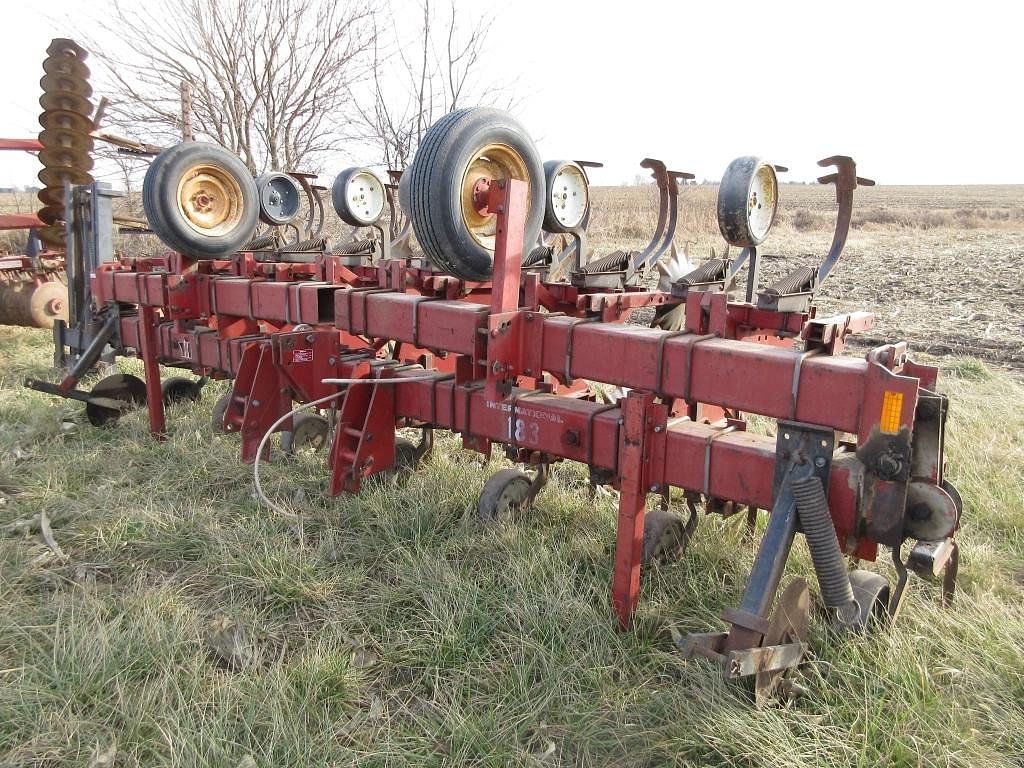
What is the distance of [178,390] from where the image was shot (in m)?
6.64

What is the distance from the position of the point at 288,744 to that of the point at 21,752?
32.2 inches

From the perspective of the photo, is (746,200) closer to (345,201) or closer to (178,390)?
(345,201)

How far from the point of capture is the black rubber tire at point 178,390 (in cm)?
655

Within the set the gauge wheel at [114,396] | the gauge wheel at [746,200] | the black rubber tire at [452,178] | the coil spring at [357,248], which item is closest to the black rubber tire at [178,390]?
the gauge wheel at [114,396]

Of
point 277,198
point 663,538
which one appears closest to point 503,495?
point 663,538

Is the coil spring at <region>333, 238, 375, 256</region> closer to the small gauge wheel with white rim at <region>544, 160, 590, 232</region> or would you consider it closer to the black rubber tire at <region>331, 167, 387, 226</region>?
the black rubber tire at <region>331, 167, 387, 226</region>

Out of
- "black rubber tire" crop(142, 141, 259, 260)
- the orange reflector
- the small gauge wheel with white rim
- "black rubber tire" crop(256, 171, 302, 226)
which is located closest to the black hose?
the orange reflector

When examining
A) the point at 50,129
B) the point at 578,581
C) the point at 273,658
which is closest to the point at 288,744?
the point at 273,658

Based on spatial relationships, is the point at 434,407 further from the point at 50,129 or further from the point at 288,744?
the point at 50,129

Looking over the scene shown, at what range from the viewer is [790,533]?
8.54ft

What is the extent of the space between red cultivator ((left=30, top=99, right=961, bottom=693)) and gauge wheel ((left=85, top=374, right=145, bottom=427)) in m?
0.32

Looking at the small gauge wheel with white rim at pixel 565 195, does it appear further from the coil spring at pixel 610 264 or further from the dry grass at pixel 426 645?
the dry grass at pixel 426 645

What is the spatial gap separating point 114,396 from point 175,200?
190 centimetres

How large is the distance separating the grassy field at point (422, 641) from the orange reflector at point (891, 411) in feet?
2.67
